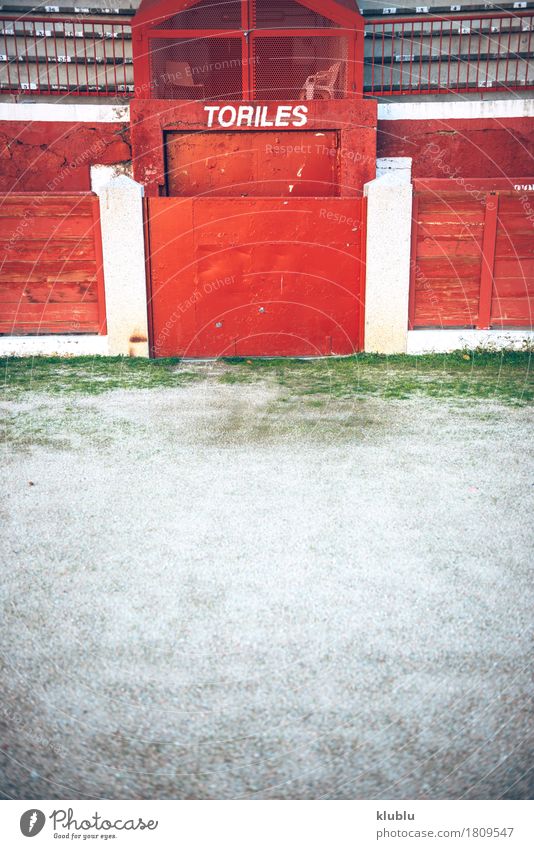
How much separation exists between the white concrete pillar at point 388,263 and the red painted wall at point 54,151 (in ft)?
14.9

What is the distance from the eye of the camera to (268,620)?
2.84 metres

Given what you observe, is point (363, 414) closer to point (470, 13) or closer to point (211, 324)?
point (211, 324)

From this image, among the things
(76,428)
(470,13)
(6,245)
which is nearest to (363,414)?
(76,428)

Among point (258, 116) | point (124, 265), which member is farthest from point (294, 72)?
point (124, 265)

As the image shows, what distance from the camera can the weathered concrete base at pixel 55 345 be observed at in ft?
29.9

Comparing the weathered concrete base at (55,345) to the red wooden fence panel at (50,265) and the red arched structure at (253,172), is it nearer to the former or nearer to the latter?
the red wooden fence panel at (50,265)

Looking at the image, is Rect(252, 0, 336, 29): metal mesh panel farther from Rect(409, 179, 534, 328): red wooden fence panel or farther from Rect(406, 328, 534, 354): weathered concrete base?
Rect(406, 328, 534, 354): weathered concrete base

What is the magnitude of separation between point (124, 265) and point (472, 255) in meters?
4.61

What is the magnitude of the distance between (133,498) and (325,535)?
4.27ft

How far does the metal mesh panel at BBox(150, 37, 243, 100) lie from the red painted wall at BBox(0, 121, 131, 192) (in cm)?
102

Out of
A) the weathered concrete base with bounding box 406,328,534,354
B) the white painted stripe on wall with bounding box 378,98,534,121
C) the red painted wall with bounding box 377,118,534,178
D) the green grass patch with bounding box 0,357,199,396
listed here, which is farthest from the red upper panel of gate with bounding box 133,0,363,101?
the green grass patch with bounding box 0,357,199,396

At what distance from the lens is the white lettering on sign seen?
9758mm

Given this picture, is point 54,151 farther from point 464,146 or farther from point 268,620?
point 268,620

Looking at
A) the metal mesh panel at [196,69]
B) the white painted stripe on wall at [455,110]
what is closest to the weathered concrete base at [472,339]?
the white painted stripe on wall at [455,110]
